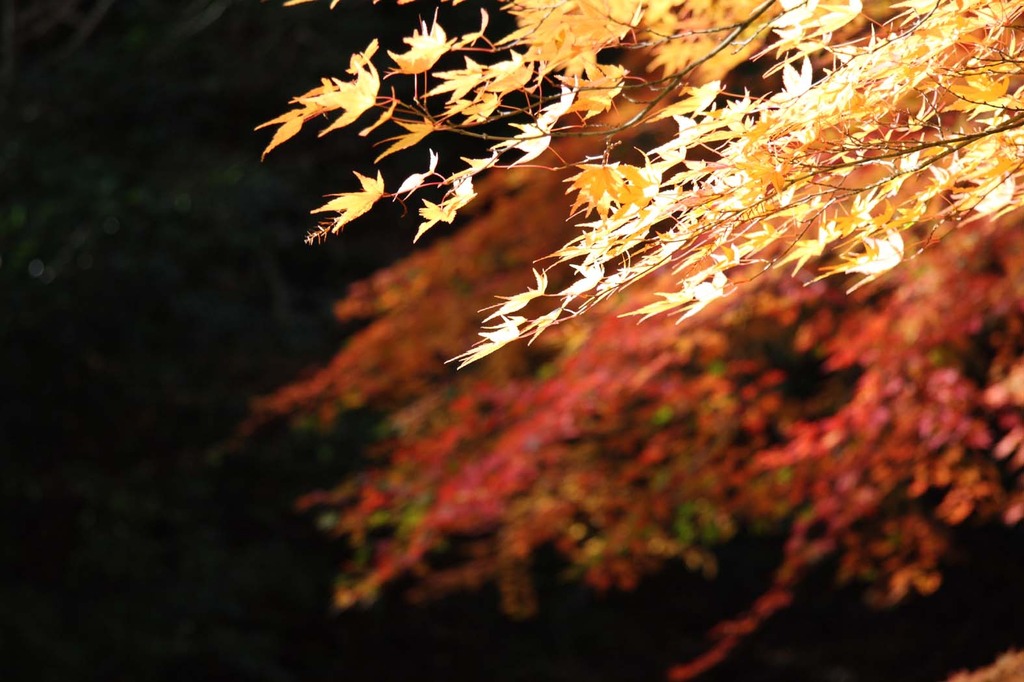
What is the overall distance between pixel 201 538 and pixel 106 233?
1.47m

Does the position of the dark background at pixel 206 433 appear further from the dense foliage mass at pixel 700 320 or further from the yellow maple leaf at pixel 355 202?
the yellow maple leaf at pixel 355 202

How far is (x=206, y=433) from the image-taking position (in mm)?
5395

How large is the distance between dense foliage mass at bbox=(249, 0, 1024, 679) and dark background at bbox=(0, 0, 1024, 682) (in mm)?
821

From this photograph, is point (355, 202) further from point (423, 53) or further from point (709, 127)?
point (709, 127)

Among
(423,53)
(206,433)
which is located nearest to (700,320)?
(423,53)

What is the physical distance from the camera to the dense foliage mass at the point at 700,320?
0.92 meters

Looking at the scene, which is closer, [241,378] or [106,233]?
[106,233]

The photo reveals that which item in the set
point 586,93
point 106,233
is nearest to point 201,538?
point 106,233

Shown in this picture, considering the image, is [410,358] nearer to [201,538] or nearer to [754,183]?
[201,538]

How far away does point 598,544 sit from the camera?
412 centimetres

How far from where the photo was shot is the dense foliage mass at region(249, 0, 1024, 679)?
0.92 m

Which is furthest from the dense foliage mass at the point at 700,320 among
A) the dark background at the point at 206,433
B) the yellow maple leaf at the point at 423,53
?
the dark background at the point at 206,433

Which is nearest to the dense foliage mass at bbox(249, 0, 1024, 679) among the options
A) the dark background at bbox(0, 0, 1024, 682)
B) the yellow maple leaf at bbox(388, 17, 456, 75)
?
the yellow maple leaf at bbox(388, 17, 456, 75)

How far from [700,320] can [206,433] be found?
304cm
